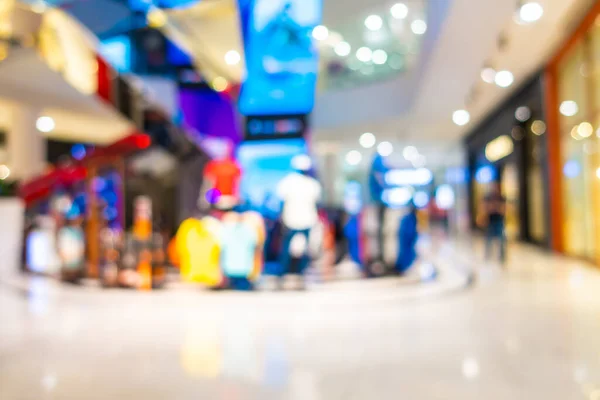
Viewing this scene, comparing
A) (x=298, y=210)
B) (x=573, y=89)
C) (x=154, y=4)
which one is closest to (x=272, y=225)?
(x=298, y=210)

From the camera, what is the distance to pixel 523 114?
11281 millimetres

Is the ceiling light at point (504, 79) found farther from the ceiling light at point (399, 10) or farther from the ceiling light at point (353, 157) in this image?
the ceiling light at point (353, 157)

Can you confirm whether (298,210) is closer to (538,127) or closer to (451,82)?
(451,82)

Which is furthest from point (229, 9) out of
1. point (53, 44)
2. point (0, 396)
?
point (0, 396)

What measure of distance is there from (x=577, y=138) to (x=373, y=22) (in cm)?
631

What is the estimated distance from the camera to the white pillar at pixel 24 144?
1263cm

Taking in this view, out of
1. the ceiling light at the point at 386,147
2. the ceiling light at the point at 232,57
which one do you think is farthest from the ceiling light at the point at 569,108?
the ceiling light at the point at 386,147

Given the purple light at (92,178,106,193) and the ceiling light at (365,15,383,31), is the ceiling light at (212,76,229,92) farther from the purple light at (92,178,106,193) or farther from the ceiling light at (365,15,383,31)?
the ceiling light at (365,15,383,31)

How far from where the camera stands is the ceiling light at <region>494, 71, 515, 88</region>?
989 centimetres

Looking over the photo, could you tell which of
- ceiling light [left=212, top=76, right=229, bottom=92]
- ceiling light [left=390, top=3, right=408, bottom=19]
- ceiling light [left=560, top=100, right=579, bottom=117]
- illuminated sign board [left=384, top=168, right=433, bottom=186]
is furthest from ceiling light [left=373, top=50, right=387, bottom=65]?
illuminated sign board [left=384, top=168, right=433, bottom=186]

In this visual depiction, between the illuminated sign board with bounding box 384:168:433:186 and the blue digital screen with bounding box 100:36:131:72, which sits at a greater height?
the blue digital screen with bounding box 100:36:131:72

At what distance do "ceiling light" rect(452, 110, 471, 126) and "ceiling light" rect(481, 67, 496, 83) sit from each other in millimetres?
3182

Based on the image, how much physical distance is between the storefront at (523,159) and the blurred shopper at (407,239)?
4438mm

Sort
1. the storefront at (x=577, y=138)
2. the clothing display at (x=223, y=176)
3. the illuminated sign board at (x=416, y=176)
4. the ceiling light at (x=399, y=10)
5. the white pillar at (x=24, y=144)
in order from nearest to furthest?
the clothing display at (x=223, y=176) < the storefront at (x=577, y=138) < the ceiling light at (x=399, y=10) < the white pillar at (x=24, y=144) < the illuminated sign board at (x=416, y=176)
